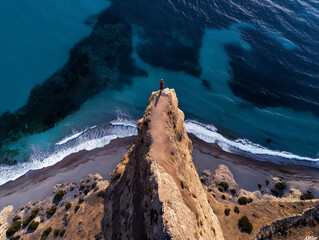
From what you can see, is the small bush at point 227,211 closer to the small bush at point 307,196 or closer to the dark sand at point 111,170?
the dark sand at point 111,170

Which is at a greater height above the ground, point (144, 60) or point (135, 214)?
point (144, 60)

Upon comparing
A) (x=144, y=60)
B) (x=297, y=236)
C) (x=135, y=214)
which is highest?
(x=144, y=60)

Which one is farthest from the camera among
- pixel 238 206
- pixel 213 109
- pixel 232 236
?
pixel 213 109

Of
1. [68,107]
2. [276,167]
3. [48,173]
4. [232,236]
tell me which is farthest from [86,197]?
[276,167]

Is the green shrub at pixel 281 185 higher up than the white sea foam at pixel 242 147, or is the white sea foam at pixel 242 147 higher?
the white sea foam at pixel 242 147

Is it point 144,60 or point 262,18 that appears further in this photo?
point 262,18

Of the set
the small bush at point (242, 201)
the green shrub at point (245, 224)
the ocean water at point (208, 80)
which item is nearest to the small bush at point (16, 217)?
the ocean water at point (208, 80)

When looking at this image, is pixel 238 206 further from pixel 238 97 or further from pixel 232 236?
pixel 238 97
